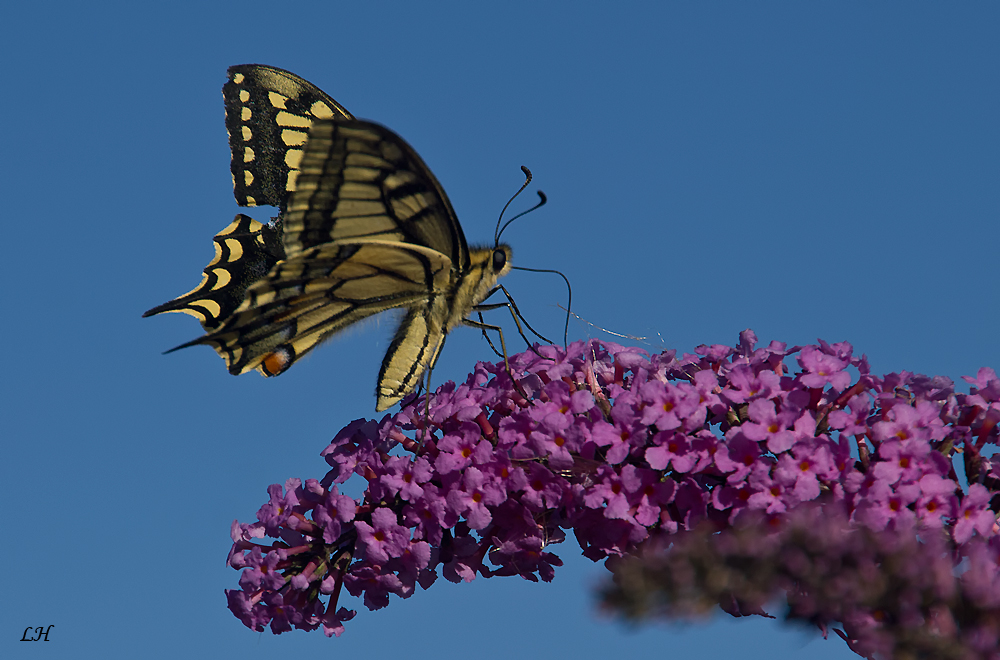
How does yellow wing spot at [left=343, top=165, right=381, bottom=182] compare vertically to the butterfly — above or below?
above

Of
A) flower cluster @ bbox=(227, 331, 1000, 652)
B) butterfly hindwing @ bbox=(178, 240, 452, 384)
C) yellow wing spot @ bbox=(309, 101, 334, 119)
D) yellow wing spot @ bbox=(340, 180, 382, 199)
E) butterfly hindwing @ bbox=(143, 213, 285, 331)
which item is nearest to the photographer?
flower cluster @ bbox=(227, 331, 1000, 652)

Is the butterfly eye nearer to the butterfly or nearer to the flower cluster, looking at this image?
the butterfly

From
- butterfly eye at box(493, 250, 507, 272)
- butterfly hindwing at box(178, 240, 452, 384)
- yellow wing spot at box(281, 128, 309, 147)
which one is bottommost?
butterfly hindwing at box(178, 240, 452, 384)

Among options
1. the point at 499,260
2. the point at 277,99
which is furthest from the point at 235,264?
the point at 499,260

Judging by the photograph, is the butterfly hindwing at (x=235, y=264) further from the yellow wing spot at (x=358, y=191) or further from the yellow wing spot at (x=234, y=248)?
the yellow wing spot at (x=358, y=191)

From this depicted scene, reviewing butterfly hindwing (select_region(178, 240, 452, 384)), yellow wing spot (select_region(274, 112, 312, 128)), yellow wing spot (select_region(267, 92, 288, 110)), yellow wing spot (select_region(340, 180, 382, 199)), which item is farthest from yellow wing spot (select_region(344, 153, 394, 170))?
yellow wing spot (select_region(267, 92, 288, 110))

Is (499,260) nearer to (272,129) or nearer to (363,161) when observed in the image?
(363,161)

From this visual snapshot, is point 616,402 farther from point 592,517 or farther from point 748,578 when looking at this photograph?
point 748,578
